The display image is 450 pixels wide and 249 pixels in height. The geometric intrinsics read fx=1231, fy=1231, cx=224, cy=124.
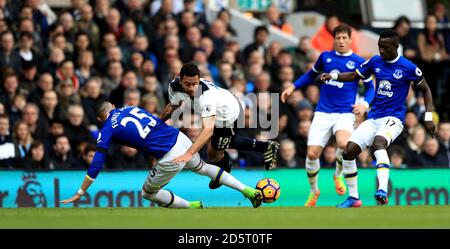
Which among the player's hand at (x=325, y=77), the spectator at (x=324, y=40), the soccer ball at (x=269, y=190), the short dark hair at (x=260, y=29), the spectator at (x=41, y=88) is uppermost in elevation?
the short dark hair at (x=260, y=29)

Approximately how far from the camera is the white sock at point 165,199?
15934 mm

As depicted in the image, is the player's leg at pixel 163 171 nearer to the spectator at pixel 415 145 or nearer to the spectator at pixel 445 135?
the spectator at pixel 415 145

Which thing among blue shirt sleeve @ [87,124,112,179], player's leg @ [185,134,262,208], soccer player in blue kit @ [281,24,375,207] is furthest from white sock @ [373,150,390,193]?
blue shirt sleeve @ [87,124,112,179]

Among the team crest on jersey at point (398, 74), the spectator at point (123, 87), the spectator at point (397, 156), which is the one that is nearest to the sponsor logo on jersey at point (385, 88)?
the team crest on jersey at point (398, 74)

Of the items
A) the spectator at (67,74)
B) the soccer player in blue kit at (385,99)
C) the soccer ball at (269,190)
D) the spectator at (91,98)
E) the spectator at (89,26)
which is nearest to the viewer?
the soccer player in blue kit at (385,99)

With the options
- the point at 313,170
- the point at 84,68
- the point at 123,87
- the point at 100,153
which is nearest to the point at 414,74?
the point at 313,170

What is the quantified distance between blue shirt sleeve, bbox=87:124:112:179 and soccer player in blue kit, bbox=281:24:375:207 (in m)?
3.20

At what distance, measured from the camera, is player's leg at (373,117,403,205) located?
1586cm

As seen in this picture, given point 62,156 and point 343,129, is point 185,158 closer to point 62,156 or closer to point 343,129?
point 343,129

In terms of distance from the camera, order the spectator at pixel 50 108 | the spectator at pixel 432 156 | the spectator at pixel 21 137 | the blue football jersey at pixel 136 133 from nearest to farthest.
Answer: the blue football jersey at pixel 136 133 < the spectator at pixel 21 137 < the spectator at pixel 50 108 < the spectator at pixel 432 156

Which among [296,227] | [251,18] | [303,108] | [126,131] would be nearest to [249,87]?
[303,108]

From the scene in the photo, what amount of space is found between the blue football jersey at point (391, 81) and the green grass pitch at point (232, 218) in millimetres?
1306
